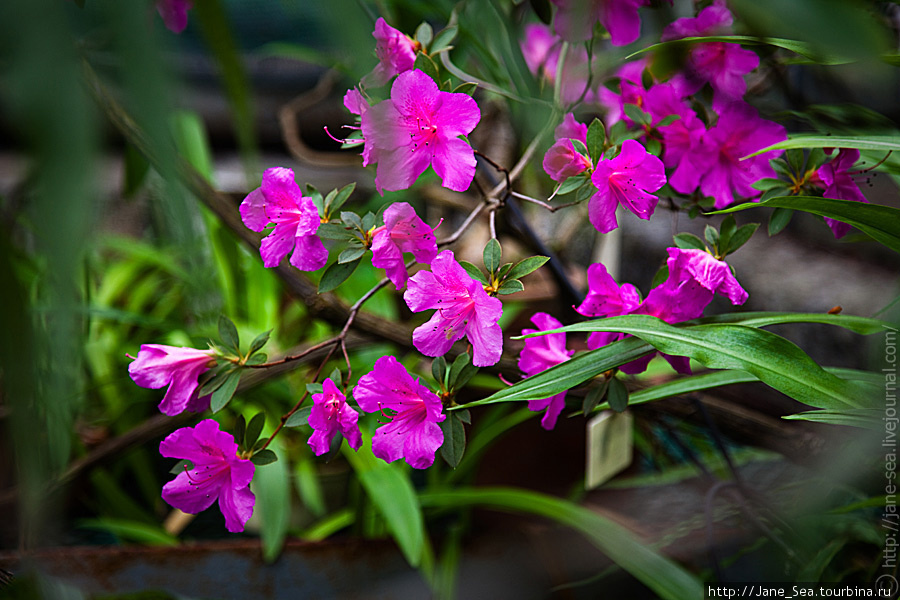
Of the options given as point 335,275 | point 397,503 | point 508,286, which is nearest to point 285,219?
point 335,275

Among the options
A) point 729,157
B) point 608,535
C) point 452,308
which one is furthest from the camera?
point 608,535

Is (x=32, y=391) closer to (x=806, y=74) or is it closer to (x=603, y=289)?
(x=603, y=289)

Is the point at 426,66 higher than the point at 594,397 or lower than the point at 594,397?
higher

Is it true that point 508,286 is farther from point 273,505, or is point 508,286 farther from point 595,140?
point 273,505

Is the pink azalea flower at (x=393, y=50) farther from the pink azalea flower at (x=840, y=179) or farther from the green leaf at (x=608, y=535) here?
the green leaf at (x=608, y=535)

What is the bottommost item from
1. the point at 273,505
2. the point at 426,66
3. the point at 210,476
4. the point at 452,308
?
the point at 273,505

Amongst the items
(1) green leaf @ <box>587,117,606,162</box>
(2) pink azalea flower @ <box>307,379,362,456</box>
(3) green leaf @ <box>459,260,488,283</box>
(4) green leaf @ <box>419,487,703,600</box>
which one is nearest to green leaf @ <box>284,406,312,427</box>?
(2) pink azalea flower @ <box>307,379,362,456</box>

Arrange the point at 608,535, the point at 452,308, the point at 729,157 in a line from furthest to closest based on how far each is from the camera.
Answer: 1. the point at 608,535
2. the point at 729,157
3. the point at 452,308

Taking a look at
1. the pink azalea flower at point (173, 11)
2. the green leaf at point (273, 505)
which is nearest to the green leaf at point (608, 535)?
the green leaf at point (273, 505)
